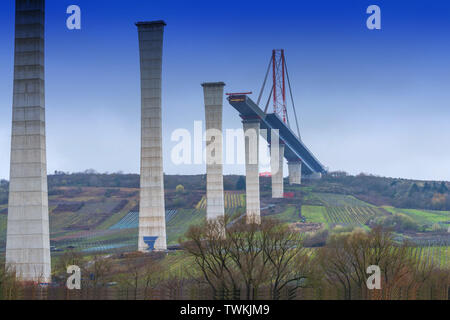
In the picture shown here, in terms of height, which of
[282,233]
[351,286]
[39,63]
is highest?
[39,63]

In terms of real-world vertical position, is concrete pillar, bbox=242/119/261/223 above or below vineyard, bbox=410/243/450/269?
above

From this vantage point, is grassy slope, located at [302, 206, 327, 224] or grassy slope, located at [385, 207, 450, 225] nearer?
grassy slope, located at [302, 206, 327, 224]

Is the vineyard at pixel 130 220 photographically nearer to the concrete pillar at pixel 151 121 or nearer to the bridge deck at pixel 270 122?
the bridge deck at pixel 270 122

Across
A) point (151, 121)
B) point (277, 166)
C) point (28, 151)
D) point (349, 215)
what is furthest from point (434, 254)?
point (277, 166)

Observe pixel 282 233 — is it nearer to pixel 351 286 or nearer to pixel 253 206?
pixel 351 286

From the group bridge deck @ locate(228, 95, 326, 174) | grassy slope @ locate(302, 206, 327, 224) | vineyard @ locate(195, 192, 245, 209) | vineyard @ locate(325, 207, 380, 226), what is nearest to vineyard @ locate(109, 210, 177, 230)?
vineyard @ locate(195, 192, 245, 209)

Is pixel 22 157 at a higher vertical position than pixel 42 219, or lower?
→ higher

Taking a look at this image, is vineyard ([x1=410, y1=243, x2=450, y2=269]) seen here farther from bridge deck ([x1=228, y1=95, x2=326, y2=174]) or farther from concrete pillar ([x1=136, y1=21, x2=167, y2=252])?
bridge deck ([x1=228, y1=95, x2=326, y2=174])
